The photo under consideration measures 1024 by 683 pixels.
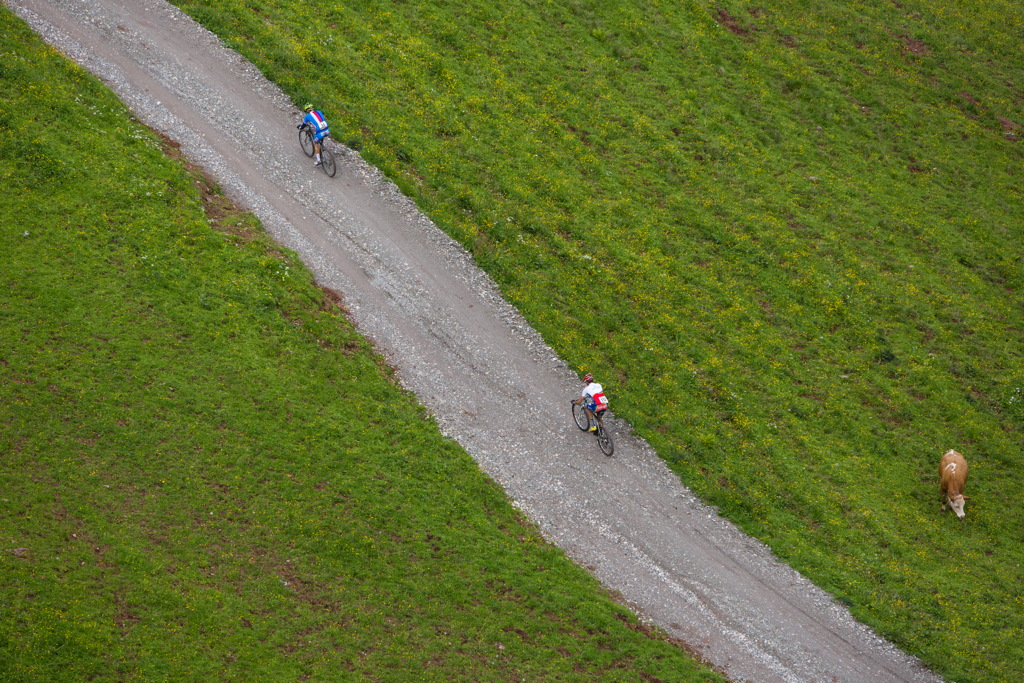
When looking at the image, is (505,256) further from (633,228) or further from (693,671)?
(693,671)

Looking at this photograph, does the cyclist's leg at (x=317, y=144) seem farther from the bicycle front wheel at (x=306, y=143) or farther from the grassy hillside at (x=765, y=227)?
the grassy hillside at (x=765, y=227)

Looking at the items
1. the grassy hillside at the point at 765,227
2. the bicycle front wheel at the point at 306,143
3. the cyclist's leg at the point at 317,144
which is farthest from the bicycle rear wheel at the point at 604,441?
the bicycle front wheel at the point at 306,143

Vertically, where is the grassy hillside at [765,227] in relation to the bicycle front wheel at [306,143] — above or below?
above

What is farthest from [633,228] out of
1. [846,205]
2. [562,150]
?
[846,205]

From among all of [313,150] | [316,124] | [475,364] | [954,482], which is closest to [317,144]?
[313,150]

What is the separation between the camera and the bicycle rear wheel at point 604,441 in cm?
2677

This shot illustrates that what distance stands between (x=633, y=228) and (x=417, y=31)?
17.9 metres

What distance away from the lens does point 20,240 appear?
25.7 m

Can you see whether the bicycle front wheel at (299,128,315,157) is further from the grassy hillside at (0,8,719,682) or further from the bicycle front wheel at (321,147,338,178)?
the grassy hillside at (0,8,719,682)

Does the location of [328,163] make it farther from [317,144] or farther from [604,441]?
[604,441]

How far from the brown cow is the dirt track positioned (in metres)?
7.24

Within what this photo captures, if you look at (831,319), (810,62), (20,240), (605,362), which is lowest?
(20,240)

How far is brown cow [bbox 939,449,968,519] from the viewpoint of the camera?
88.4 feet

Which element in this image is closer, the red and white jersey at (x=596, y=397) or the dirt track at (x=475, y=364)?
the dirt track at (x=475, y=364)
